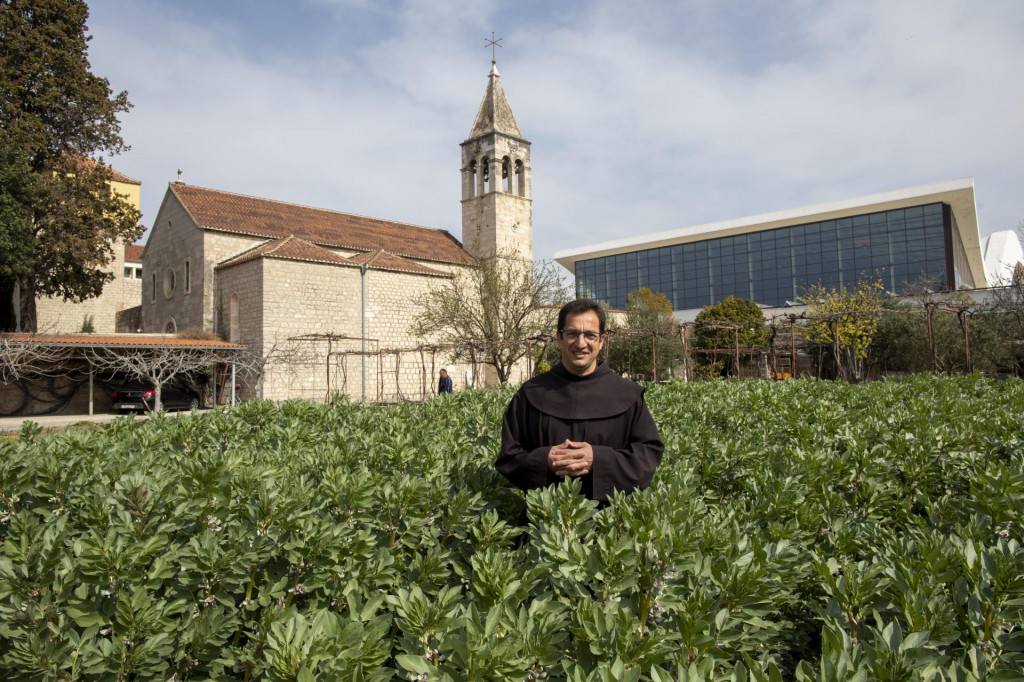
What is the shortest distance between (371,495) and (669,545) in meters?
1.39

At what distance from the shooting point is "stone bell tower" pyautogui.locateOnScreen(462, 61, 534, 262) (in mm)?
39125

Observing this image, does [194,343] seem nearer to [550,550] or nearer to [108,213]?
[108,213]

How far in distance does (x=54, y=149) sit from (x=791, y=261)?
194ft

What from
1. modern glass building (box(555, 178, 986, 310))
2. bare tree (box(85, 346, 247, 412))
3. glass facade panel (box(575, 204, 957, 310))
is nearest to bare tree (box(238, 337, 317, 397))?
bare tree (box(85, 346, 247, 412))

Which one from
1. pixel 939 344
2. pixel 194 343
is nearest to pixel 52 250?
pixel 194 343

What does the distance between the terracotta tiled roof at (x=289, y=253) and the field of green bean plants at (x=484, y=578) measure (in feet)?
87.8

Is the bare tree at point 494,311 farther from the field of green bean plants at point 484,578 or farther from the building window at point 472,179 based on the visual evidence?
the field of green bean plants at point 484,578

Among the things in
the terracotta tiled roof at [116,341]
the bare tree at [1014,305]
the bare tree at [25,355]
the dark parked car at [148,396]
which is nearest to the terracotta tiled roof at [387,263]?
the terracotta tiled roof at [116,341]

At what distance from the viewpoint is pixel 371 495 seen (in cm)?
286

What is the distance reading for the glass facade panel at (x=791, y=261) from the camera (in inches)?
2206

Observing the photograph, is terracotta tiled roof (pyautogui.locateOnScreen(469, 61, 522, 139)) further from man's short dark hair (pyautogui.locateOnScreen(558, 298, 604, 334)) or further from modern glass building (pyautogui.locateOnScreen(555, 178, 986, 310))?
man's short dark hair (pyautogui.locateOnScreen(558, 298, 604, 334))

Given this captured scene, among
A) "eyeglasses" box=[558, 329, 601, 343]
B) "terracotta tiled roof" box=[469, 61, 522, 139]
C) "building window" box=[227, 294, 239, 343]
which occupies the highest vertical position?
"terracotta tiled roof" box=[469, 61, 522, 139]

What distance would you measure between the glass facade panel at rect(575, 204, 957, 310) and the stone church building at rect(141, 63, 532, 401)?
1468cm

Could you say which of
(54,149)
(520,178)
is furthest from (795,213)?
(54,149)
